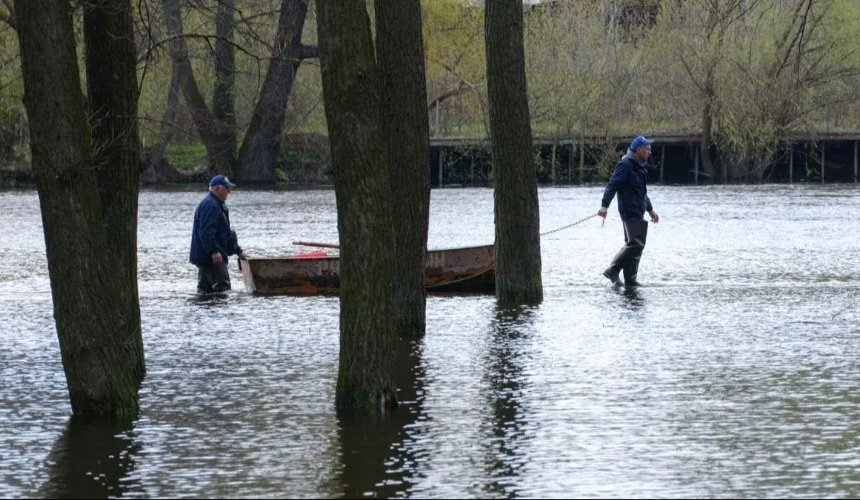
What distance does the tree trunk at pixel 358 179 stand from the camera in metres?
→ 10.5

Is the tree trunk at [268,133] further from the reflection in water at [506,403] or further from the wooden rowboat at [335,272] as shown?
the reflection in water at [506,403]

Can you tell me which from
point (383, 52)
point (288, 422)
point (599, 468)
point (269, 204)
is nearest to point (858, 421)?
point (599, 468)

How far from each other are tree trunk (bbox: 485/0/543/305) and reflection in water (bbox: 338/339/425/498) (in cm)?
537

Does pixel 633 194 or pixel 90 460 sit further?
pixel 633 194

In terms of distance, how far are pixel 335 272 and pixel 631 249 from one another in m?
3.80

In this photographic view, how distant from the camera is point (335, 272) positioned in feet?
68.1

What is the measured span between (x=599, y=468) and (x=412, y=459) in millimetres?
1151

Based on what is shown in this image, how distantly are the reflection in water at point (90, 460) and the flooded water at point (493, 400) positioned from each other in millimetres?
24

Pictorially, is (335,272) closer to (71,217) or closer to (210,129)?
(71,217)

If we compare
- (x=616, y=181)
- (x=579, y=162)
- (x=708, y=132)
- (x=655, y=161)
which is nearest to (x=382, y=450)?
(x=616, y=181)

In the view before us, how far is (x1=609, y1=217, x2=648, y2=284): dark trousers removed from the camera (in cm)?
2041

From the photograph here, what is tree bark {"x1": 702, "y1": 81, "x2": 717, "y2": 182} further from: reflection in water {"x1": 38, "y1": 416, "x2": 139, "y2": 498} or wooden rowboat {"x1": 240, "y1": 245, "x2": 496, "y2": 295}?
reflection in water {"x1": 38, "y1": 416, "x2": 139, "y2": 498}

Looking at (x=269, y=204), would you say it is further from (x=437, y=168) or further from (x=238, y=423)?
(x=238, y=423)

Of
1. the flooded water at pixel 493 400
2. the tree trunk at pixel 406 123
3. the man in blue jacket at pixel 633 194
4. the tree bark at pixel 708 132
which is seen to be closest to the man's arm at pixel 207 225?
the flooded water at pixel 493 400
